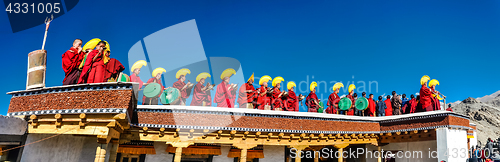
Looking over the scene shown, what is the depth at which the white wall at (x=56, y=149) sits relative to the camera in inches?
240

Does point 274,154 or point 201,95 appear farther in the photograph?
point 274,154

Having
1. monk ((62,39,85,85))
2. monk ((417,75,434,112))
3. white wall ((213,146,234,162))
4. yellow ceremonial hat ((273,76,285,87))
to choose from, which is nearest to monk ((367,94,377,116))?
monk ((417,75,434,112))

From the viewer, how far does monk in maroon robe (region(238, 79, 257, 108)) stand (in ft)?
31.7

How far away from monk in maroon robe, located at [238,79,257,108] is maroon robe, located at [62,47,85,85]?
4993 millimetres

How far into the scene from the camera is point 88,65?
6.13 metres

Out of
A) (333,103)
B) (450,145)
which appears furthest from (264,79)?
Answer: (450,145)

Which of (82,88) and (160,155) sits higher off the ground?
(82,88)

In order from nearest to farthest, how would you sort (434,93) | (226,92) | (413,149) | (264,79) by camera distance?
(226,92)
(264,79)
(434,93)
(413,149)

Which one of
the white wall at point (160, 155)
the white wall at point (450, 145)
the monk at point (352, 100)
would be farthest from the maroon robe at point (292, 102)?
the white wall at point (450, 145)

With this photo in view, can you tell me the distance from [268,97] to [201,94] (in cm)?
254

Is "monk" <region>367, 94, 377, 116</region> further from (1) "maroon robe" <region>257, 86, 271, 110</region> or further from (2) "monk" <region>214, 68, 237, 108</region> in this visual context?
(2) "monk" <region>214, 68, 237, 108</region>

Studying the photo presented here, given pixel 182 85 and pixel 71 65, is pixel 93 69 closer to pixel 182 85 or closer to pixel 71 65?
pixel 71 65

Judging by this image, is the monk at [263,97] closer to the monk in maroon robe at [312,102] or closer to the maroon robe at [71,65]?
the monk in maroon robe at [312,102]

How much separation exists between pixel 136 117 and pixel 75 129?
1.38 m
